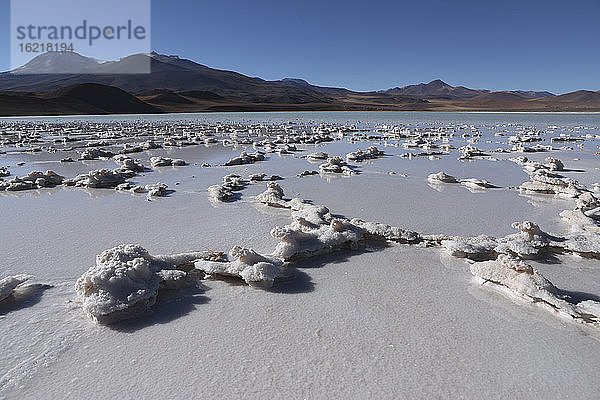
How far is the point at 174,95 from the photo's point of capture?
6706cm

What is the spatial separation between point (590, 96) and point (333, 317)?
9974cm

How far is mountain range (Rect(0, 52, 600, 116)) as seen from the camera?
4706 cm

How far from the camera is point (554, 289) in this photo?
1829 millimetres

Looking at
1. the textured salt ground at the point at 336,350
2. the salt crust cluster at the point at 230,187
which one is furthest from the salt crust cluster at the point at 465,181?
the textured salt ground at the point at 336,350

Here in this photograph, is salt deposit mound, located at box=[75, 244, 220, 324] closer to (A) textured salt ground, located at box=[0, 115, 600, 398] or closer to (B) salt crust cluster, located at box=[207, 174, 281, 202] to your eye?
(A) textured salt ground, located at box=[0, 115, 600, 398]

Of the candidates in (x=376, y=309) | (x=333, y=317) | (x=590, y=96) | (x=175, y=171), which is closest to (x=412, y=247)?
(x=376, y=309)

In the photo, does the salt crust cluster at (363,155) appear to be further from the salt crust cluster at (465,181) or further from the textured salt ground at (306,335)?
the textured salt ground at (306,335)

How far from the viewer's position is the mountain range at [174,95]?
47062mm

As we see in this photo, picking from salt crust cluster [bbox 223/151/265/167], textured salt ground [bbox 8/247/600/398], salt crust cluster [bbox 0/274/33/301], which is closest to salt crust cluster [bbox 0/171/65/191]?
salt crust cluster [bbox 223/151/265/167]

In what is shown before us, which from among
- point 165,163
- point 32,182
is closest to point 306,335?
point 32,182

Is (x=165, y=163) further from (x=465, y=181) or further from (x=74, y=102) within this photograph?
(x=74, y=102)

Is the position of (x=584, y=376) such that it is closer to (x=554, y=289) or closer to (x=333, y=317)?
(x=554, y=289)

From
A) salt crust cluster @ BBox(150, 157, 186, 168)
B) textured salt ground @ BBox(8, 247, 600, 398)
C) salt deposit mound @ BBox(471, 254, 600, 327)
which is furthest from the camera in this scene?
salt crust cluster @ BBox(150, 157, 186, 168)

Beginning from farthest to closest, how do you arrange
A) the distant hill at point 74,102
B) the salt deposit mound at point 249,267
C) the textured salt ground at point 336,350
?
the distant hill at point 74,102, the salt deposit mound at point 249,267, the textured salt ground at point 336,350
